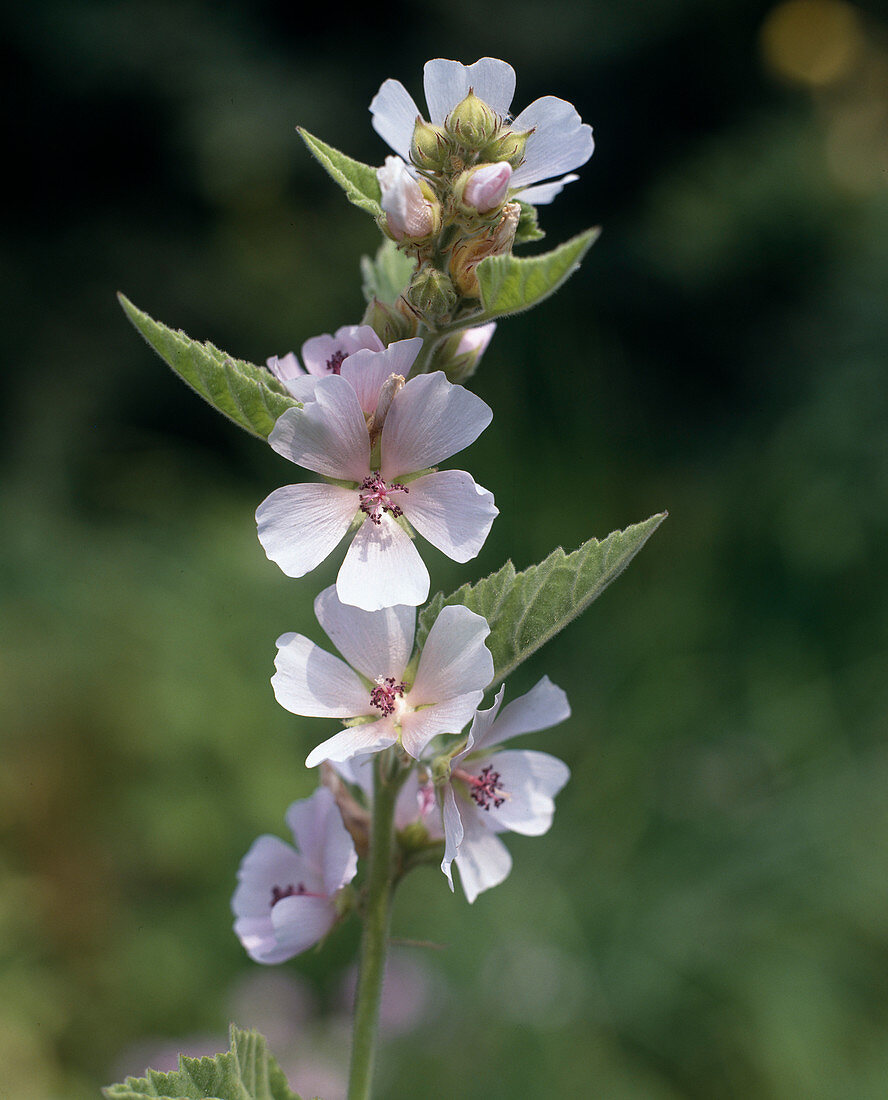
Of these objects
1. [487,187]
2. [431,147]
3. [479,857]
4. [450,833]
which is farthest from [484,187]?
[479,857]

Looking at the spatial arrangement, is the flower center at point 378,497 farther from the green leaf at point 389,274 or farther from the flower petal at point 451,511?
the green leaf at point 389,274

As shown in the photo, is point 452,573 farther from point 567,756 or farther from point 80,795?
point 80,795

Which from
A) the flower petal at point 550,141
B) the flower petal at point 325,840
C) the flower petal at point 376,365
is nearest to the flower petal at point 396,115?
the flower petal at point 550,141

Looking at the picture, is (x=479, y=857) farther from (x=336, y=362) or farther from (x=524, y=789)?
(x=336, y=362)

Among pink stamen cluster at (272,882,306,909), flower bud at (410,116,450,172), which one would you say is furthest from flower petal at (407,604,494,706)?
flower bud at (410,116,450,172)

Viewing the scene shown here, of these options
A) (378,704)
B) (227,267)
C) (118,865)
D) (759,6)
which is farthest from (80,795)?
(759,6)

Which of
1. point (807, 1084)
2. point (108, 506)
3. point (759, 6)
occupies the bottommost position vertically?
point (807, 1084)
